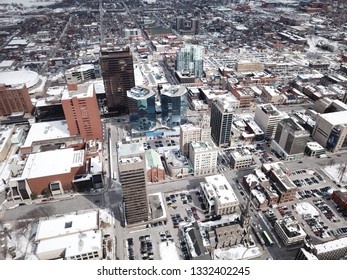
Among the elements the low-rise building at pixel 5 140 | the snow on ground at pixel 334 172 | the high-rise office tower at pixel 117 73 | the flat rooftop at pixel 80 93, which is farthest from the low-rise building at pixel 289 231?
the low-rise building at pixel 5 140

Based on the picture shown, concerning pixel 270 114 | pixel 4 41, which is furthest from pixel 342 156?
pixel 4 41

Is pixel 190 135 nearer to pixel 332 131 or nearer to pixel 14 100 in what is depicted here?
pixel 332 131

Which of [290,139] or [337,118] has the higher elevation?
[337,118]

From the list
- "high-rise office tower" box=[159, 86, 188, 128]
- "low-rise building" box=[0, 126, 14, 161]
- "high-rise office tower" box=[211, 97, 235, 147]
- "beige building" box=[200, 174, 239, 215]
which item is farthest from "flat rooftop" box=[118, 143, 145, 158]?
"low-rise building" box=[0, 126, 14, 161]

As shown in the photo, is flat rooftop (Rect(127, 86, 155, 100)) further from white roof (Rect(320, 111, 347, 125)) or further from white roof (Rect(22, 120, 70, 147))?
white roof (Rect(320, 111, 347, 125))

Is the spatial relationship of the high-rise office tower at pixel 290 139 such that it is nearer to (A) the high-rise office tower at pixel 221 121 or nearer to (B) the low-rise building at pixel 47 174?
(A) the high-rise office tower at pixel 221 121

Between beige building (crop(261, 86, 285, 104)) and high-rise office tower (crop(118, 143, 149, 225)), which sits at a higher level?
high-rise office tower (crop(118, 143, 149, 225))

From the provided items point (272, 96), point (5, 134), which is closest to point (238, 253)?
point (272, 96)
